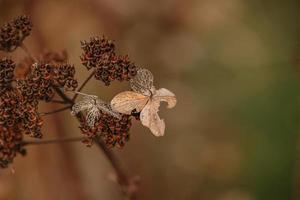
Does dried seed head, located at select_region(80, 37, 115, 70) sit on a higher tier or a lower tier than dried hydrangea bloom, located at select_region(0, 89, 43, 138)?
higher

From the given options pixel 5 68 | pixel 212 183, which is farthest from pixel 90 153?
pixel 5 68

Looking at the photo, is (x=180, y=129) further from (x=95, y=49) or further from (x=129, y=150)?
(x=95, y=49)

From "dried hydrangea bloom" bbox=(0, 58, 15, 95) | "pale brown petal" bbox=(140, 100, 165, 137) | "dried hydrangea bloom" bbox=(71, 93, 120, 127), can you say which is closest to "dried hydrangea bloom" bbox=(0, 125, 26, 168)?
"dried hydrangea bloom" bbox=(0, 58, 15, 95)

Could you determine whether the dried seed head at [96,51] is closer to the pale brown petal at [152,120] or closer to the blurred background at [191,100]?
the pale brown petal at [152,120]

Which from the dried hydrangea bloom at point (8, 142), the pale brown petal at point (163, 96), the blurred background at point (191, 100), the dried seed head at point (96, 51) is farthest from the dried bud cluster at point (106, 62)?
the blurred background at point (191, 100)

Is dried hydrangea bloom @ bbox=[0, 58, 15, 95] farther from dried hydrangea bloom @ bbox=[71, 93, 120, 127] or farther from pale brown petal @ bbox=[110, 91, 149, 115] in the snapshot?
pale brown petal @ bbox=[110, 91, 149, 115]
